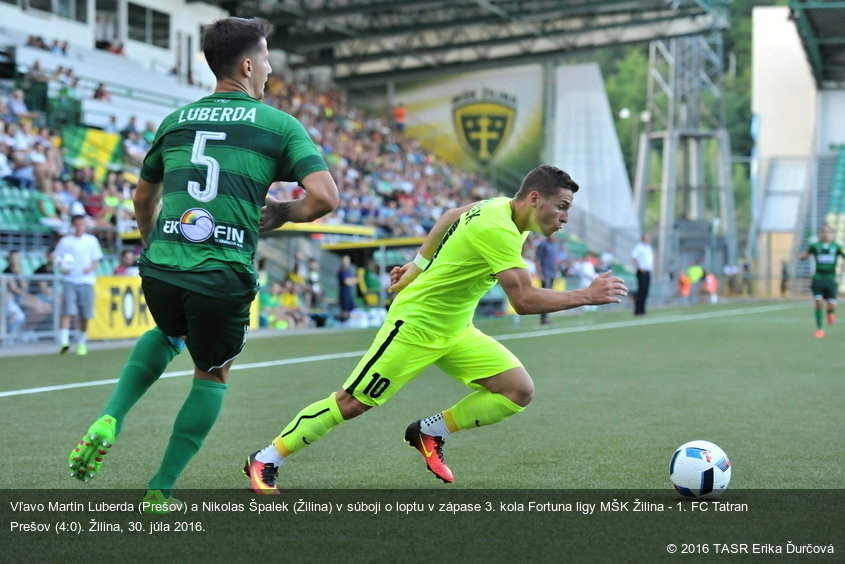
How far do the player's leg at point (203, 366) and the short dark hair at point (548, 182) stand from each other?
5.28 feet

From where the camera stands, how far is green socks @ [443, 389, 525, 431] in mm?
5965

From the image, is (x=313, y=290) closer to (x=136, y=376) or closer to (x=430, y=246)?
(x=430, y=246)

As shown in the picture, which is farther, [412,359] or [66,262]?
[66,262]

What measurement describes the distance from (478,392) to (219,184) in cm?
209

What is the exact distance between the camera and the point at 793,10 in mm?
39938

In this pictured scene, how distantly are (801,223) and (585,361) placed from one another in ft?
145

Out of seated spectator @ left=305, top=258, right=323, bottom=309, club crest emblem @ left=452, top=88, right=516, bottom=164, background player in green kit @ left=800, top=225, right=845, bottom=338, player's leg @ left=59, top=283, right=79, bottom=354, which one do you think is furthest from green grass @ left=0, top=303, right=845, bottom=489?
club crest emblem @ left=452, top=88, right=516, bottom=164

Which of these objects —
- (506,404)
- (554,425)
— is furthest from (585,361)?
(506,404)

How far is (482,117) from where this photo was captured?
49031 mm

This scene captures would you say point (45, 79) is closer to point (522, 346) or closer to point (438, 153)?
point (522, 346)

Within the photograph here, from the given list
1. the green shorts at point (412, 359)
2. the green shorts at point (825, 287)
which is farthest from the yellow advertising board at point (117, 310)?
→ the green shorts at point (412, 359)

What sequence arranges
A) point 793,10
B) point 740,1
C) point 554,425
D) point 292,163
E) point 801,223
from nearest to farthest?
point 292,163 → point 554,425 → point 793,10 → point 801,223 → point 740,1

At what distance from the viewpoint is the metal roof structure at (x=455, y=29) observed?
40.4 meters

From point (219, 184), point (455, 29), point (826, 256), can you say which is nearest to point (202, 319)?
point (219, 184)
